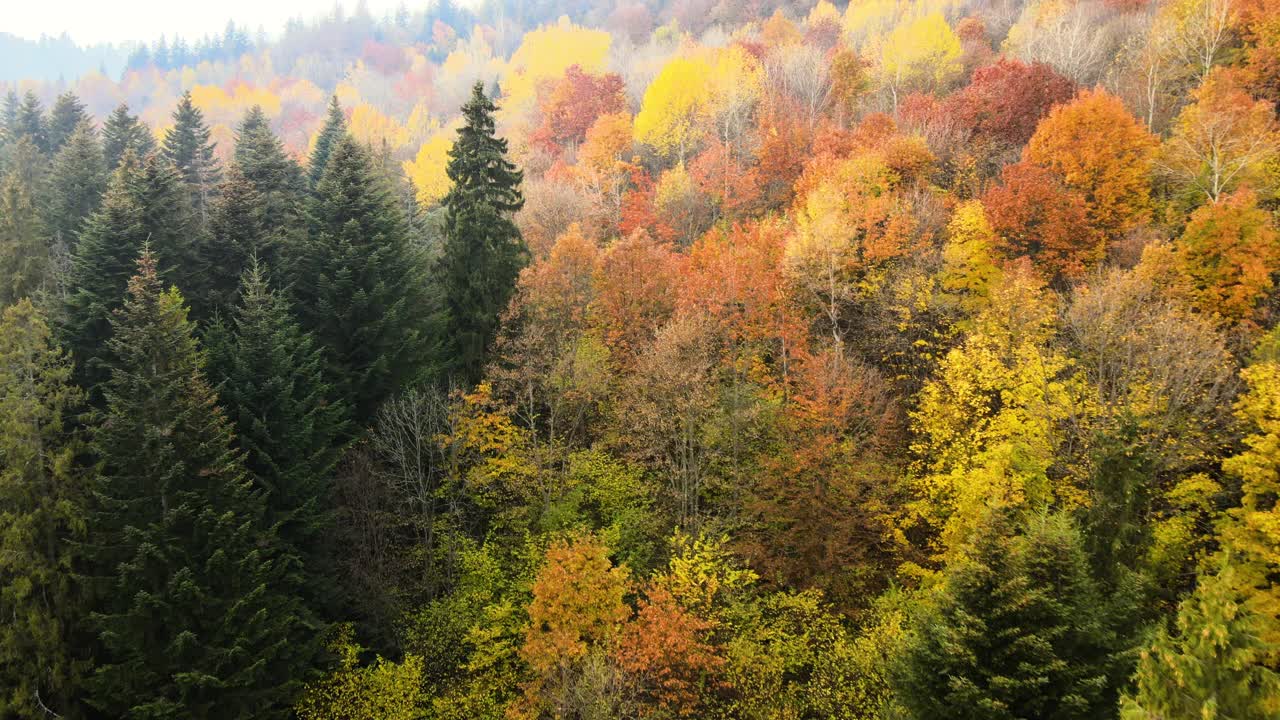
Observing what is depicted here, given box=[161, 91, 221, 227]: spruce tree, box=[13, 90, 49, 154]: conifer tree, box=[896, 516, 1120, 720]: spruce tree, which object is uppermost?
box=[13, 90, 49, 154]: conifer tree

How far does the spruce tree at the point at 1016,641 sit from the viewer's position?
17.0 m

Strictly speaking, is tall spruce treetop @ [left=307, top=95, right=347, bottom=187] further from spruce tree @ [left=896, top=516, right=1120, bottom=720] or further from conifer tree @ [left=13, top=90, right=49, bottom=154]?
spruce tree @ [left=896, top=516, right=1120, bottom=720]

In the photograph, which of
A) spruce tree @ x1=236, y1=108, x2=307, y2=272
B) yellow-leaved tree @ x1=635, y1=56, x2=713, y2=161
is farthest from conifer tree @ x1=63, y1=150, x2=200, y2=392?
yellow-leaved tree @ x1=635, y1=56, x2=713, y2=161

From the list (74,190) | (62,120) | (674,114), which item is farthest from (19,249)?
(674,114)

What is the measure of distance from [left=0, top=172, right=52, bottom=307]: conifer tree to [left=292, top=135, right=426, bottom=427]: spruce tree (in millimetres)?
14050

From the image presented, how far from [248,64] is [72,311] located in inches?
5465

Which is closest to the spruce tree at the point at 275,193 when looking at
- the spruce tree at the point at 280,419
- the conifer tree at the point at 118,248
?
the conifer tree at the point at 118,248

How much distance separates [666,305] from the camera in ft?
113

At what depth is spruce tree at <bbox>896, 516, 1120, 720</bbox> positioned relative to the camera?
17.0 m

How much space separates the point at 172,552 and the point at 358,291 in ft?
40.9

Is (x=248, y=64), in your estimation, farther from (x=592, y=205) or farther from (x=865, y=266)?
(x=865, y=266)

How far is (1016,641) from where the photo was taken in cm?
1712

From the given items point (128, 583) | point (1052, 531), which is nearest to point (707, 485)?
point (1052, 531)

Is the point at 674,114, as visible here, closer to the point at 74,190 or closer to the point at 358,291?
the point at 358,291
